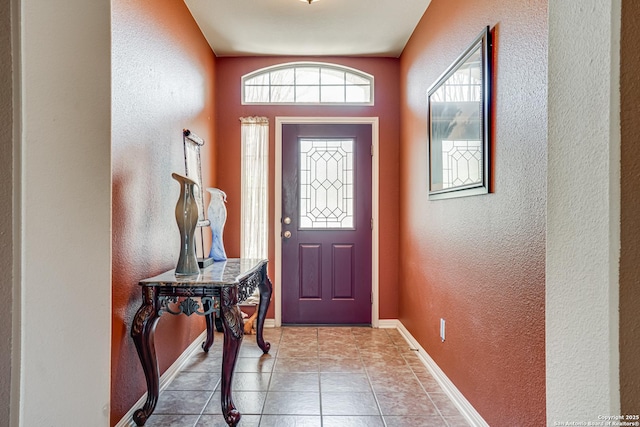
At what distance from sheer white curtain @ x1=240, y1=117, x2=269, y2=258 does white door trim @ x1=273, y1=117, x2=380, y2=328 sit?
0.35ft

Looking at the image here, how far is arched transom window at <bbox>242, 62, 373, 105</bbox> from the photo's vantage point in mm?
3992

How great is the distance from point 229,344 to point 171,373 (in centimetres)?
87

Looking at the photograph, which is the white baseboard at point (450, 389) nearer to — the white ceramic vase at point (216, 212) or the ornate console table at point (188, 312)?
the ornate console table at point (188, 312)

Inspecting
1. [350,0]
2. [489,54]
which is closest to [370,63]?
[350,0]

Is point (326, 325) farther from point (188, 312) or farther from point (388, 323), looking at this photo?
point (188, 312)

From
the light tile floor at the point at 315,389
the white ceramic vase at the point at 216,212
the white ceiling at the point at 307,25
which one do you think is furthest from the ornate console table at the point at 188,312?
the white ceiling at the point at 307,25

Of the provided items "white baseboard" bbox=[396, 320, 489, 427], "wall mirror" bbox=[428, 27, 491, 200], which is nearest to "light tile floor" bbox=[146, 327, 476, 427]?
"white baseboard" bbox=[396, 320, 489, 427]

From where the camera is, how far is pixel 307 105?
3961 millimetres

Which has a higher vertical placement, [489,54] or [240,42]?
[240,42]

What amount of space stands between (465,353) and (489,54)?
61.3 inches

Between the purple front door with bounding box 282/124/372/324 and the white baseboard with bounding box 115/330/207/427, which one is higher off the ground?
the purple front door with bounding box 282/124/372/324

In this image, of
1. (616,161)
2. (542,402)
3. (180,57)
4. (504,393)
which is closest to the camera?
(616,161)

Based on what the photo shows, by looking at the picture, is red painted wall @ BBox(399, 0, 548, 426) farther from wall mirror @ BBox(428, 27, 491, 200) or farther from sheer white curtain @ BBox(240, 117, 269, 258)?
sheer white curtain @ BBox(240, 117, 269, 258)

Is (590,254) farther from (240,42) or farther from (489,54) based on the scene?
(240,42)
